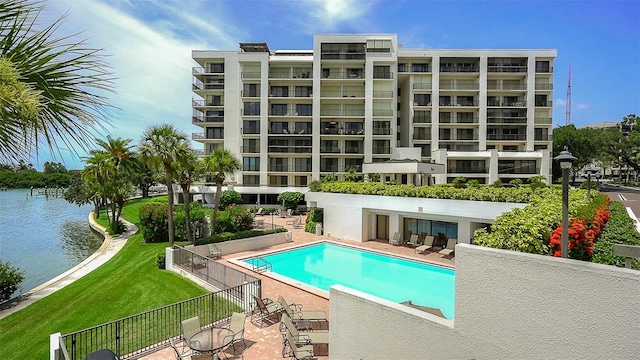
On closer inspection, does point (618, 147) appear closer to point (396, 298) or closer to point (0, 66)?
point (396, 298)

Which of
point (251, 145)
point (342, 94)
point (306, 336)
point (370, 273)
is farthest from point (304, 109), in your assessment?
point (306, 336)

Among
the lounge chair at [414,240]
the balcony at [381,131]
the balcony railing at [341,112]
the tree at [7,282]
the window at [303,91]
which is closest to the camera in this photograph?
the tree at [7,282]

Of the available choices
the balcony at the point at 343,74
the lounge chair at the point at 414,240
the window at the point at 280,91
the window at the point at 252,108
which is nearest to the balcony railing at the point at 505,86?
the balcony at the point at 343,74

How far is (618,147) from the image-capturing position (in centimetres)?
5034

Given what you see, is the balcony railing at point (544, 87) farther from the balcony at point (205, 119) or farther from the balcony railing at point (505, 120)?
the balcony at point (205, 119)

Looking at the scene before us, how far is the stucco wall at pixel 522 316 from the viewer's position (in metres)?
3.67

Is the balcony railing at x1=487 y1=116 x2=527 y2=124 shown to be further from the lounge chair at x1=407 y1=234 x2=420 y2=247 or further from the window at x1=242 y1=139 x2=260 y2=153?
the window at x1=242 y1=139 x2=260 y2=153

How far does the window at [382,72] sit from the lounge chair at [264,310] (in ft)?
111

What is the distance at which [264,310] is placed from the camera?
10.2 m

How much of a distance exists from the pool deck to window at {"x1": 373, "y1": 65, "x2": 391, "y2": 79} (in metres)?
24.2

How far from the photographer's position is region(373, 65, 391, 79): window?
123ft

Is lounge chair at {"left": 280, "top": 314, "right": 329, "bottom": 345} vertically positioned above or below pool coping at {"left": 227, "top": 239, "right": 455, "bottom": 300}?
above

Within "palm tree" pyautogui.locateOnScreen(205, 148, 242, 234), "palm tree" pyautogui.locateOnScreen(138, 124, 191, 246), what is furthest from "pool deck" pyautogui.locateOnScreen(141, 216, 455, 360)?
"palm tree" pyautogui.locateOnScreen(138, 124, 191, 246)

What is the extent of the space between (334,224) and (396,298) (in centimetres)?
1044
